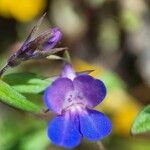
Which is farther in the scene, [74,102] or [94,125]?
[74,102]

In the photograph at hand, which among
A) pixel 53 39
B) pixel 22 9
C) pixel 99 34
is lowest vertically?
pixel 99 34

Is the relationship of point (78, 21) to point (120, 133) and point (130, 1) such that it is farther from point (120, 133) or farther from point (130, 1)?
point (120, 133)

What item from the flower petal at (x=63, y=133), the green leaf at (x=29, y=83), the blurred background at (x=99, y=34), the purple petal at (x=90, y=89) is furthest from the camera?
the blurred background at (x=99, y=34)

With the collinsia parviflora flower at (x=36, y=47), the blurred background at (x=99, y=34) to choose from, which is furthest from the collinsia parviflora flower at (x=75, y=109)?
the blurred background at (x=99, y=34)

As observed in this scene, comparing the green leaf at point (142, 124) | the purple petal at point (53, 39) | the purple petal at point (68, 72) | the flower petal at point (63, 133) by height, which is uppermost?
the purple petal at point (53, 39)

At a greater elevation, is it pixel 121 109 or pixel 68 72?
pixel 68 72

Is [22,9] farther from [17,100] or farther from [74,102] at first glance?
[17,100]

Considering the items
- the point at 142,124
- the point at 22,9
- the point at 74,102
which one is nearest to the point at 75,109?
the point at 74,102

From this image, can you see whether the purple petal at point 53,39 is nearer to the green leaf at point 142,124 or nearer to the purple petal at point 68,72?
the purple petal at point 68,72
